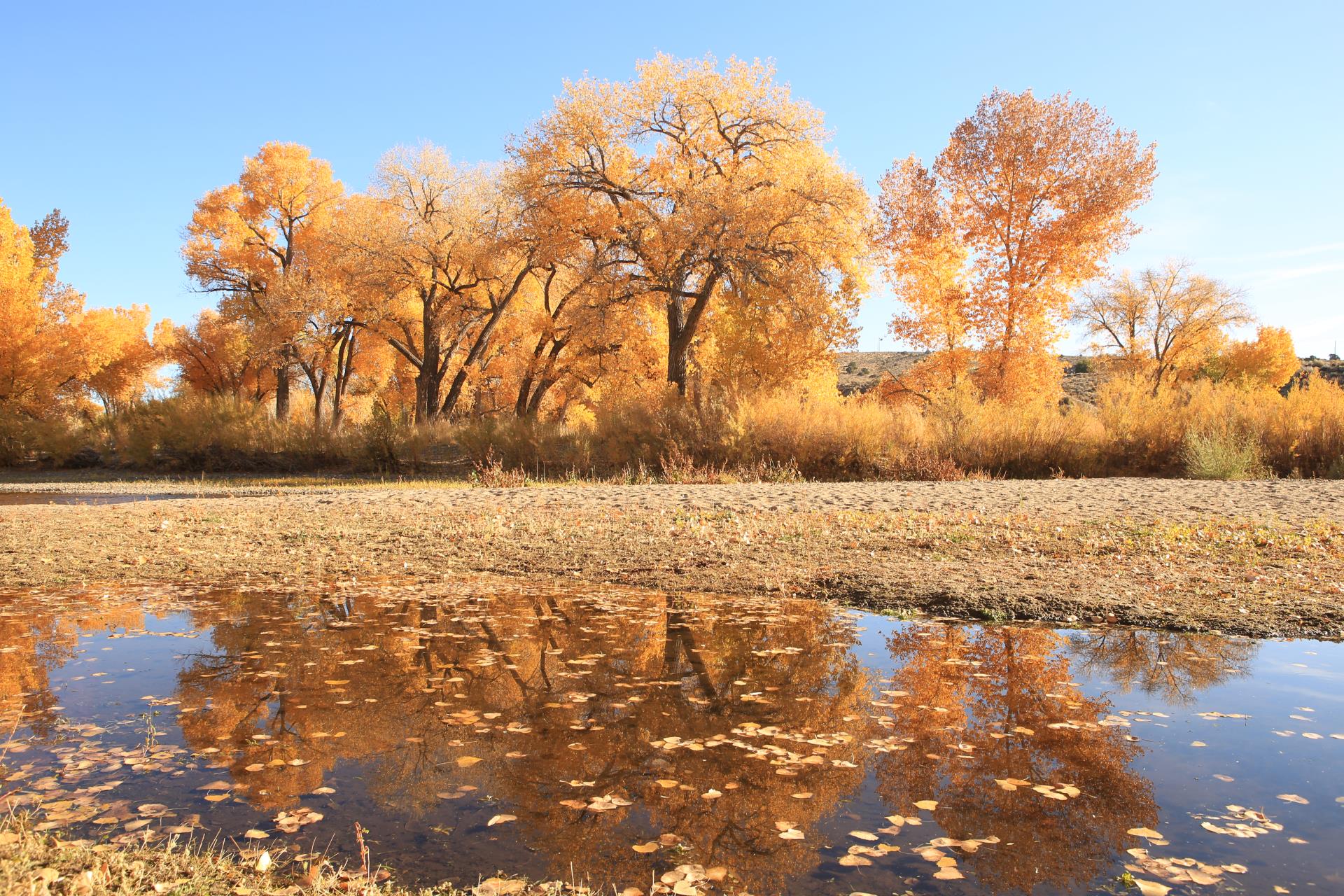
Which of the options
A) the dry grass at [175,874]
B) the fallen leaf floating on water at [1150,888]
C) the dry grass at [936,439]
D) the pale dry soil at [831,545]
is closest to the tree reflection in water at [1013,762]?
the fallen leaf floating on water at [1150,888]

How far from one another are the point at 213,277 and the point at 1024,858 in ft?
140

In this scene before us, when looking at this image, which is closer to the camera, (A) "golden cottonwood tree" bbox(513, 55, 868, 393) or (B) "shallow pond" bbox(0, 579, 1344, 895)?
(B) "shallow pond" bbox(0, 579, 1344, 895)

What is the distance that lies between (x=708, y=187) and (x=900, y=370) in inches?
2196

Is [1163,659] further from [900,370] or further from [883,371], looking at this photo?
[900,370]

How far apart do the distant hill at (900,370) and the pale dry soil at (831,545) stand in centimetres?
4547

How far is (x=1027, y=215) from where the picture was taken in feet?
94.1

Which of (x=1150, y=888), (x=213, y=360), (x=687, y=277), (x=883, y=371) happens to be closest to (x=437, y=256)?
(x=687, y=277)

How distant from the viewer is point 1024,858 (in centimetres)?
317

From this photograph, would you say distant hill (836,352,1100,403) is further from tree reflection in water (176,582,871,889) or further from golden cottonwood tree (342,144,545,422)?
tree reflection in water (176,582,871,889)

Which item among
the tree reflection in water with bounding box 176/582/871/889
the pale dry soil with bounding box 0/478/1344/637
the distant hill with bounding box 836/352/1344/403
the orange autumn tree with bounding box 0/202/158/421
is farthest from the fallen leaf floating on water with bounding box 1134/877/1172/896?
the distant hill with bounding box 836/352/1344/403

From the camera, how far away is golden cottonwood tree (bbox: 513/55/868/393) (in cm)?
2492

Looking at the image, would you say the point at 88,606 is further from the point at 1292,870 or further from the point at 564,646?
the point at 1292,870

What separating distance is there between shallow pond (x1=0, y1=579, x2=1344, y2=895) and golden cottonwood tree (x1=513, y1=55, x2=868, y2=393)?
745 inches

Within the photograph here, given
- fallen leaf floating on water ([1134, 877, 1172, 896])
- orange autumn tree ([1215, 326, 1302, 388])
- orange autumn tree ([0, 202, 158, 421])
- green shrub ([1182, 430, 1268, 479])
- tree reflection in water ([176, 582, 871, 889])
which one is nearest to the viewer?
fallen leaf floating on water ([1134, 877, 1172, 896])
